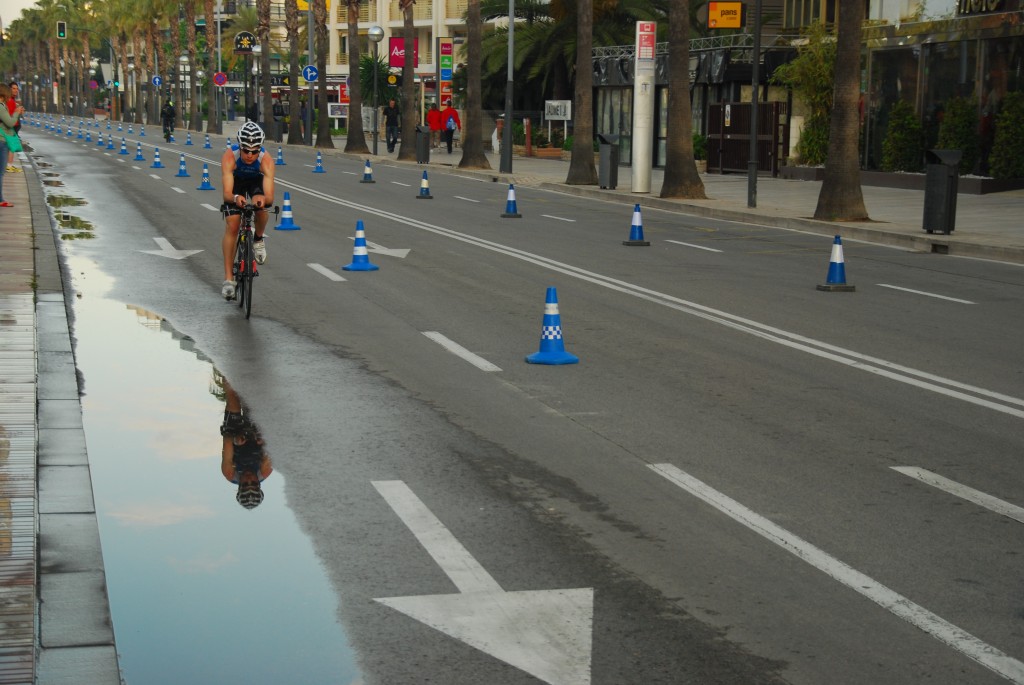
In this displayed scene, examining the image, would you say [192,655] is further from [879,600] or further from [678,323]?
[678,323]

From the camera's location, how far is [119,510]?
7.31 metres

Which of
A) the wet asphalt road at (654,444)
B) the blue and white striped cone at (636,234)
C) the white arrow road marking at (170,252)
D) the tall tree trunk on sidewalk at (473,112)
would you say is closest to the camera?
the wet asphalt road at (654,444)

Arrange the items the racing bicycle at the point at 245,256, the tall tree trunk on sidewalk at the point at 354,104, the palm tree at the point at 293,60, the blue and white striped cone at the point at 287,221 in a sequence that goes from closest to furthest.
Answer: the racing bicycle at the point at 245,256
the blue and white striped cone at the point at 287,221
the tall tree trunk on sidewalk at the point at 354,104
the palm tree at the point at 293,60

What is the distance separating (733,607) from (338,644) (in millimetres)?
1548

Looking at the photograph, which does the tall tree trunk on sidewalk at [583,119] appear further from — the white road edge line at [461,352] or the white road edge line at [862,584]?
the white road edge line at [862,584]

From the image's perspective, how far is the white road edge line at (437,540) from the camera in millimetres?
6121

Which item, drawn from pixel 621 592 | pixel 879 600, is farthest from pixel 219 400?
pixel 879 600

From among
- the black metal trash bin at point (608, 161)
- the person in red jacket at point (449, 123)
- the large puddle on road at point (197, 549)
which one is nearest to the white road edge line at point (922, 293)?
the large puddle on road at point (197, 549)

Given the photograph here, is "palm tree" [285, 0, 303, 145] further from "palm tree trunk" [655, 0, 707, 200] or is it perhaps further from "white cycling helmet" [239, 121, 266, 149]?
"white cycling helmet" [239, 121, 266, 149]

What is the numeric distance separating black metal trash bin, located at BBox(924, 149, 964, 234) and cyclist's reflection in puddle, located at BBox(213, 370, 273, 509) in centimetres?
1633

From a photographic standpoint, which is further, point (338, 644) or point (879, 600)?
point (879, 600)

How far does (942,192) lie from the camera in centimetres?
2362

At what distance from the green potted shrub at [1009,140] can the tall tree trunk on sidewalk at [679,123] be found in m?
6.71

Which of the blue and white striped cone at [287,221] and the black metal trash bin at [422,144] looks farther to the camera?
the black metal trash bin at [422,144]
